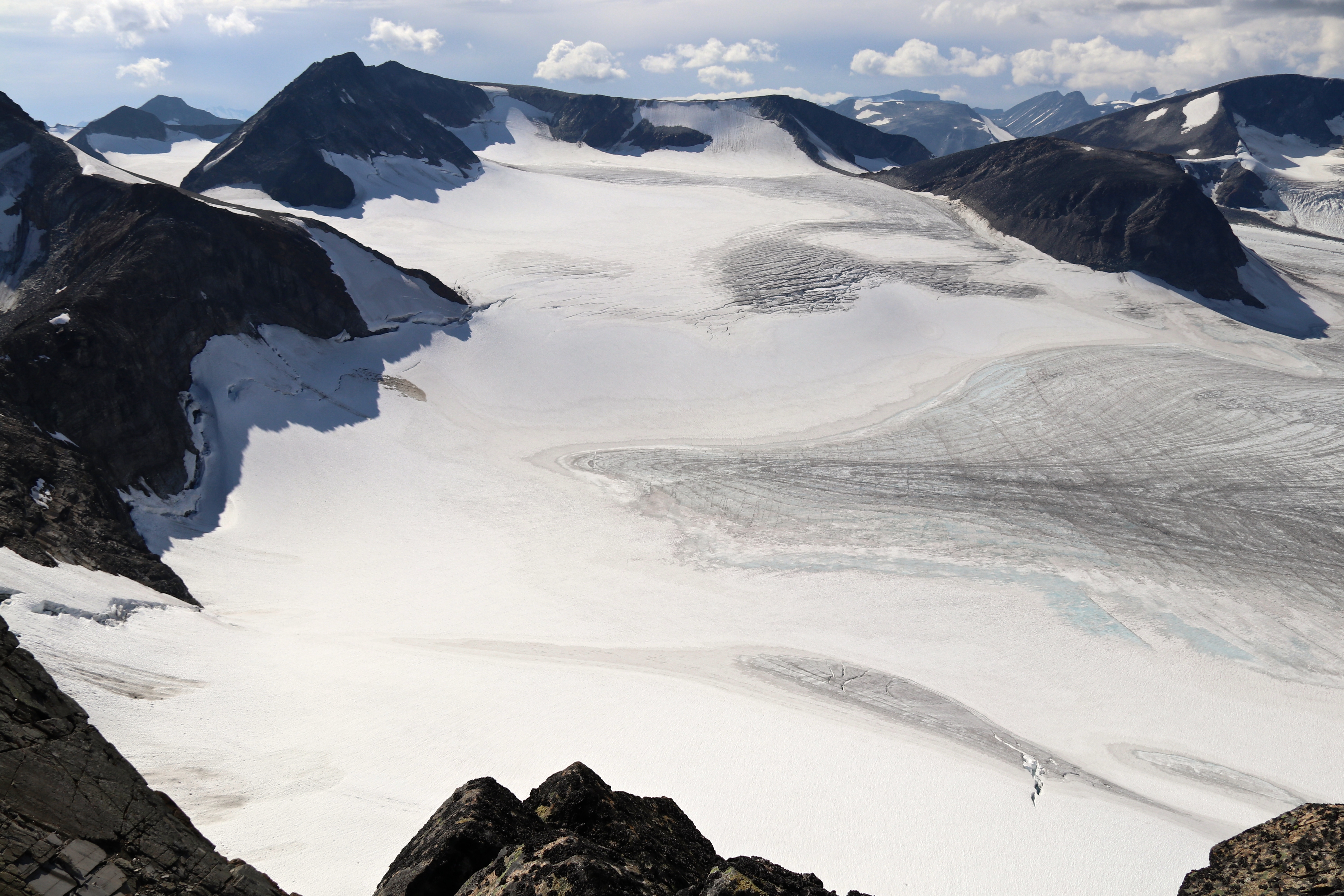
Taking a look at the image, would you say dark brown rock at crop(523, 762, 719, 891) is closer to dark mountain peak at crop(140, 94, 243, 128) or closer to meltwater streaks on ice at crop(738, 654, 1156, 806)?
meltwater streaks on ice at crop(738, 654, 1156, 806)

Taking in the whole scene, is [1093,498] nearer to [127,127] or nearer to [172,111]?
[127,127]

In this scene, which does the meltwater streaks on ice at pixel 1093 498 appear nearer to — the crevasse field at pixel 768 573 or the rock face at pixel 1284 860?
the crevasse field at pixel 768 573

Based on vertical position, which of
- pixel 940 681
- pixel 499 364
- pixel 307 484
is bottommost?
pixel 940 681

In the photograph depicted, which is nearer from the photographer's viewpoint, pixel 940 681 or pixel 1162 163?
pixel 940 681

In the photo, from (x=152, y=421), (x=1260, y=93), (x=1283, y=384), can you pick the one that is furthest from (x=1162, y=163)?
(x=1260, y=93)

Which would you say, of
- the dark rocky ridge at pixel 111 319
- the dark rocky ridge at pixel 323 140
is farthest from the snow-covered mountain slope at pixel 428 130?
the dark rocky ridge at pixel 111 319

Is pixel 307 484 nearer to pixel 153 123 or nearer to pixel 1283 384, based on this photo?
pixel 1283 384

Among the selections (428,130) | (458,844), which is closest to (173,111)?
(428,130)
